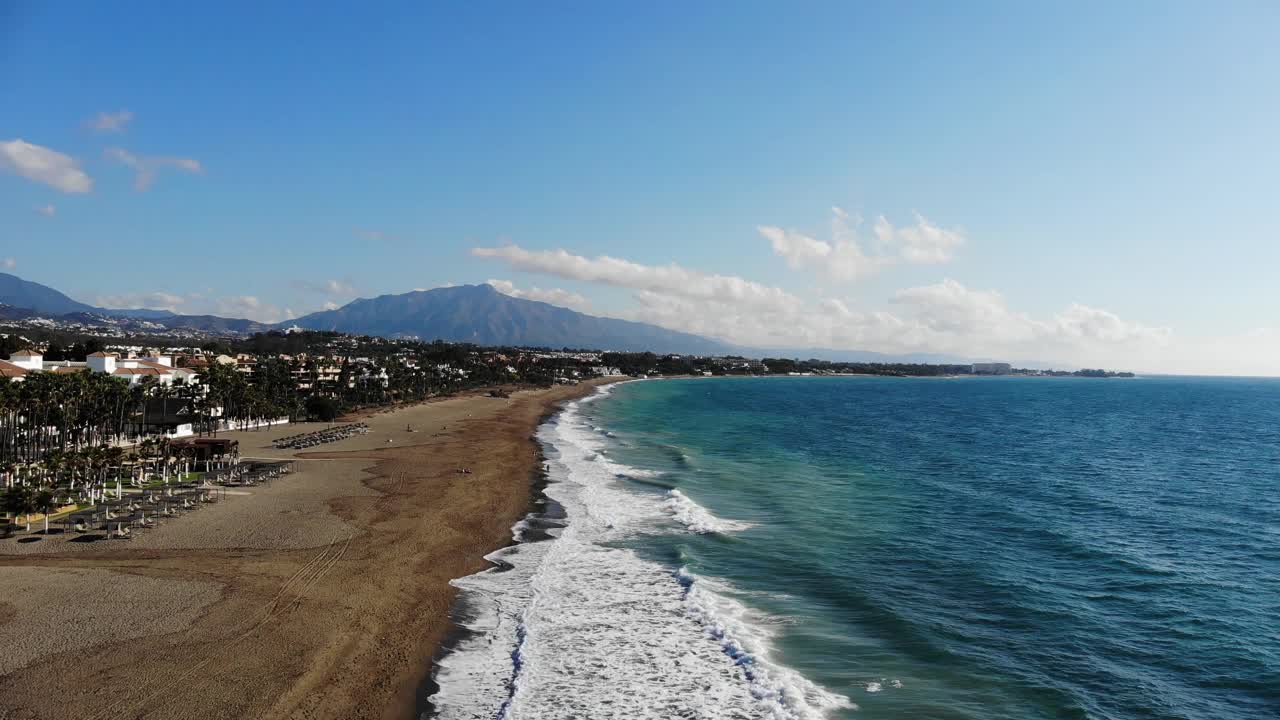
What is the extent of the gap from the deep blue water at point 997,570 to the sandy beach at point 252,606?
26.7 feet

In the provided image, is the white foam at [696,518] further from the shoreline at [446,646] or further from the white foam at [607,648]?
the shoreline at [446,646]

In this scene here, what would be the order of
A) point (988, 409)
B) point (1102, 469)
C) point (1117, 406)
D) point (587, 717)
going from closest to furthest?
point (587, 717)
point (1102, 469)
point (988, 409)
point (1117, 406)

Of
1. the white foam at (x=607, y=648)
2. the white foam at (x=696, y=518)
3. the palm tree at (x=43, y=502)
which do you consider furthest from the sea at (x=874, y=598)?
the palm tree at (x=43, y=502)

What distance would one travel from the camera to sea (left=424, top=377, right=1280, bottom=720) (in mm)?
16000

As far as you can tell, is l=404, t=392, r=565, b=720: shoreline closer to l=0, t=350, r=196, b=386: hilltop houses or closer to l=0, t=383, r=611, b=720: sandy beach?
l=0, t=383, r=611, b=720: sandy beach

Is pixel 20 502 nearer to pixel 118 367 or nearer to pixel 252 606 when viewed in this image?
pixel 252 606

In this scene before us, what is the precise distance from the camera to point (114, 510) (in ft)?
96.5

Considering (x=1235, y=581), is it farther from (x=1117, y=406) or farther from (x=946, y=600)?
(x=1117, y=406)

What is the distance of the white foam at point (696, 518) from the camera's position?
30469mm

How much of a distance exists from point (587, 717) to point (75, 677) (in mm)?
11116

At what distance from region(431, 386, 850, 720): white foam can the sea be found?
0.08m

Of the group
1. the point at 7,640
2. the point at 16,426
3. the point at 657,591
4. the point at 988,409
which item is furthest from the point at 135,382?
the point at 988,409

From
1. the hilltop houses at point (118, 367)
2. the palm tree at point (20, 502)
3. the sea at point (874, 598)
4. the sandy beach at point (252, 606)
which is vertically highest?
the hilltop houses at point (118, 367)

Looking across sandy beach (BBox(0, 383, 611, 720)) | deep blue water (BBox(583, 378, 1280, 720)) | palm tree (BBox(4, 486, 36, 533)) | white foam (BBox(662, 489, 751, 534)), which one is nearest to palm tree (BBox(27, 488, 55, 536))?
palm tree (BBox(4, 486, 36, 533))
